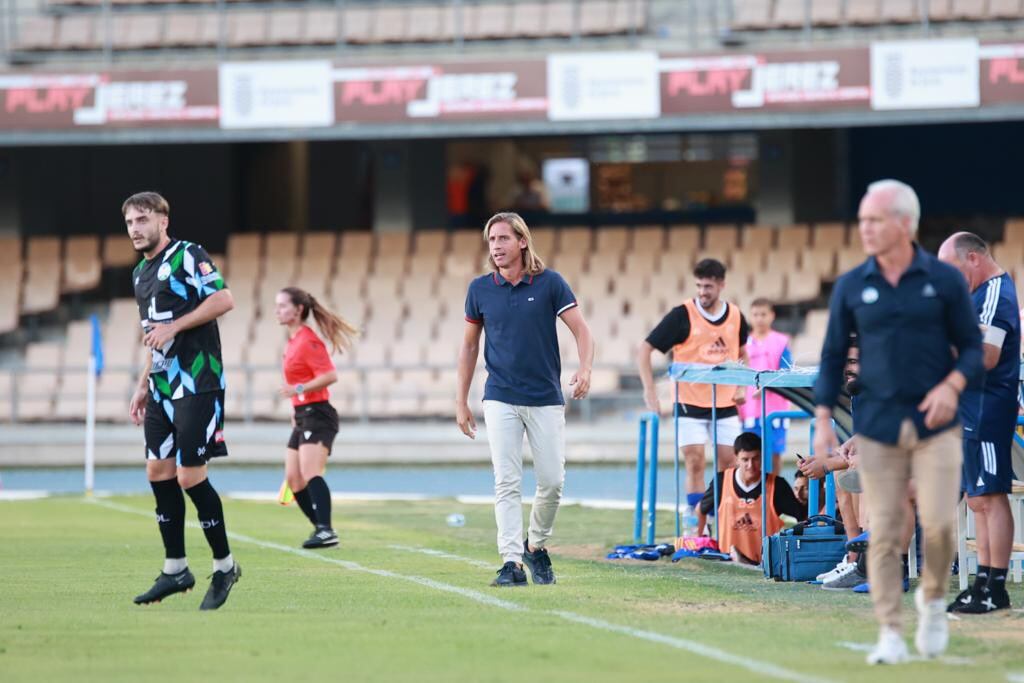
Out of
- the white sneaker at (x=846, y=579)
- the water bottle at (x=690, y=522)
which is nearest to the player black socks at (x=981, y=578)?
the white sneaker at (x=846, y=579)

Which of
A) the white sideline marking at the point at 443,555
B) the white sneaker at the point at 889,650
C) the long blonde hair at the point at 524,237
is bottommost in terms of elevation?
the white sideline marking at the point at 443,555

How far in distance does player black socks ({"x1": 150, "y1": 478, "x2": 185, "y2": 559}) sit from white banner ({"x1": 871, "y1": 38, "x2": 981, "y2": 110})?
17.6m

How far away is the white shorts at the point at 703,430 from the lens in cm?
1340

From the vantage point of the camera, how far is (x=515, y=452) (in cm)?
1011

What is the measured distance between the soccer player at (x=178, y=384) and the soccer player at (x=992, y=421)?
154 inches

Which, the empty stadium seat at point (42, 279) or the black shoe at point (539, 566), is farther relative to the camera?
the empty stadium seat at point (42, 279)

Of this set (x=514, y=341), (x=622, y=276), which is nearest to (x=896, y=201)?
(x=514, y=341)

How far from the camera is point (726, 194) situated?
3288 centimetres

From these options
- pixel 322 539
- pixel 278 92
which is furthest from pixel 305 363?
pixel 278 92

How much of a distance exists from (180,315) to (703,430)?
18.5 ft

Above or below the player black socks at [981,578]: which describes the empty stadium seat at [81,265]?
above

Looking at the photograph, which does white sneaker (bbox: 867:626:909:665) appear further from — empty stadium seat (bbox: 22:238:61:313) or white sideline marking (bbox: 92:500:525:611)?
empty stadium seat (bbox: 22:238:61:313)

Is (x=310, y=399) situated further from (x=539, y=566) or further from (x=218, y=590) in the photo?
(x=218, y=590)

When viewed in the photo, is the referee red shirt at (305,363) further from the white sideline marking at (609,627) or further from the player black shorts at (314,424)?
the white sideline marking at (609,627)
